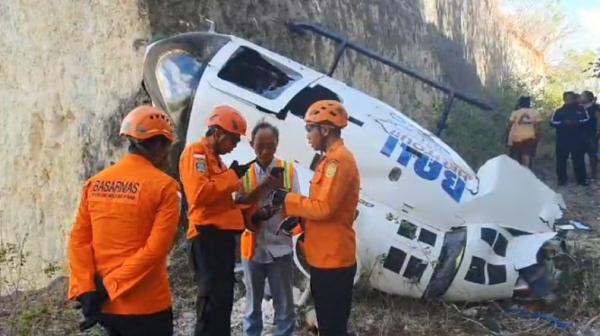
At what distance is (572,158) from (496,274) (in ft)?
18.8

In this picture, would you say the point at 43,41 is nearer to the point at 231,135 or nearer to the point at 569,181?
the point at 231,135

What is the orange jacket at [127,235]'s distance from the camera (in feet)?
10.6

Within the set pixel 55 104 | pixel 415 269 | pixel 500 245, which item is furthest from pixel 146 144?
pixel 55 104

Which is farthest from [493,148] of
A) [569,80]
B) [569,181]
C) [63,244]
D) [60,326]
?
[569,80]

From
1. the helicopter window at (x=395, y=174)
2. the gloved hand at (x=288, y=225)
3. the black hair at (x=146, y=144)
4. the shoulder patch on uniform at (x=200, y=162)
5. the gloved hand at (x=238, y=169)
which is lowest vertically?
the gloved hand at (x=288, y=225)

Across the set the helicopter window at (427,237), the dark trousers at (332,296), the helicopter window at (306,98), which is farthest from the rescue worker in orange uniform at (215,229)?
the helicopter window at (306,98)

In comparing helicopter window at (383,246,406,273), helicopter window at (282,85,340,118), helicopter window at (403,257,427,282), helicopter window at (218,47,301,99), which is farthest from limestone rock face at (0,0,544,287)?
helicopter window at (403,257,427,282)

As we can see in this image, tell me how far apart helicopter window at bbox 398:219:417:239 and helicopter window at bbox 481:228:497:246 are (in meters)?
0.55

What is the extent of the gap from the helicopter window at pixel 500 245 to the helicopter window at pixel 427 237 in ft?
1.66

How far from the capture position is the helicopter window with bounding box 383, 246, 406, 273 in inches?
232

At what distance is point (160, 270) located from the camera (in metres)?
3.37

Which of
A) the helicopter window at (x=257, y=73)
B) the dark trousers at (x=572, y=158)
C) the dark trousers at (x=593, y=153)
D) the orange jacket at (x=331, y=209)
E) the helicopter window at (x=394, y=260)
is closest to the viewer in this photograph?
the orange jacket at (x=331, y=209)

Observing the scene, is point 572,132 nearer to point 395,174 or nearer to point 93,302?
point 395,174

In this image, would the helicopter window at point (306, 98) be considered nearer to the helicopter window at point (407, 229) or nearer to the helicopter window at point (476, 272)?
the helicopter window at point (407, 229)
